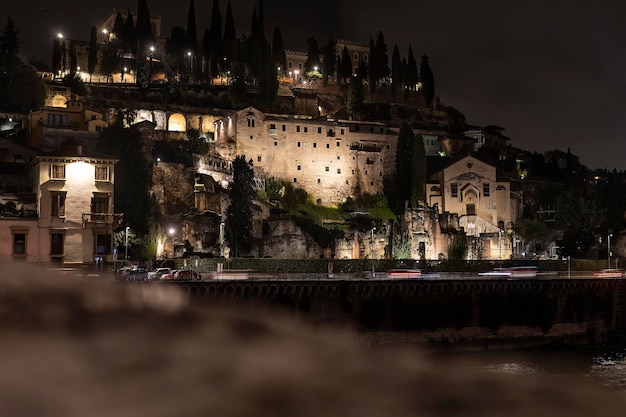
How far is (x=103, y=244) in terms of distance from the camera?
54.7 meters

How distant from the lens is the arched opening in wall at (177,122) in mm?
101188

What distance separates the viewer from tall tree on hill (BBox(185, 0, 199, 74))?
120 metres

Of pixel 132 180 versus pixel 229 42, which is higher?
pixel 229 42

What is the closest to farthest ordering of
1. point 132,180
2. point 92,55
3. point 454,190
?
point 132,180 < point 454,190 < point 92,55

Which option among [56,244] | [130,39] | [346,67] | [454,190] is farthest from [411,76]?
[56,244]

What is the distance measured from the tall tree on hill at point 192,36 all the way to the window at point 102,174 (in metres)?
66.1

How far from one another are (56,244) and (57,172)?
548 cm

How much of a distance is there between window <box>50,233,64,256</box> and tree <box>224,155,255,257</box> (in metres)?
18.6

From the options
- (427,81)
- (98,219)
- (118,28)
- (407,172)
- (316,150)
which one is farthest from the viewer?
(427,81)

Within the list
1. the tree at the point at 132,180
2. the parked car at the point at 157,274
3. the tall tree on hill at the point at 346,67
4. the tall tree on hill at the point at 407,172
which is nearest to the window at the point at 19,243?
the parked car at the point at 157,274

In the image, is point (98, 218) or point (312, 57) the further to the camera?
point (312, 57)

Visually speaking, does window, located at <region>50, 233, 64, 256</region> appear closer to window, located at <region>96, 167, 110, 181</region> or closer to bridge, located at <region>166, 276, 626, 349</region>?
window, located at <region>96, 167, 110, 181</region>

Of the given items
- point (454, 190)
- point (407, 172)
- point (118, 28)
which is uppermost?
point (118, 28)

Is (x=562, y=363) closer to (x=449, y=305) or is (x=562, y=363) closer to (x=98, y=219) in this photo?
(x=449, y=305)
